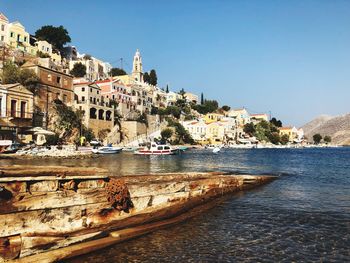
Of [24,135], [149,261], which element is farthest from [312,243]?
[24,135]

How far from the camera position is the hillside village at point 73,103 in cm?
5338

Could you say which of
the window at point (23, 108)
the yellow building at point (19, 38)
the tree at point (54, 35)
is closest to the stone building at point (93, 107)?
the yellow building at point (19, 38)

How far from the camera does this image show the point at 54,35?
323 ft

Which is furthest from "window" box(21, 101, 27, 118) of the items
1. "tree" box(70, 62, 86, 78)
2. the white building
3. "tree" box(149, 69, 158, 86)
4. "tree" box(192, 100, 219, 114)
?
"tree" box(192, 100, 219, 114)

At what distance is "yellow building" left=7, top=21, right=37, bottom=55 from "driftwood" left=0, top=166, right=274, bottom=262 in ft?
249

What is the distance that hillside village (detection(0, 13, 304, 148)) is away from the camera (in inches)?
2101

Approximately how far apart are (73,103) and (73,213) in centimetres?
6495

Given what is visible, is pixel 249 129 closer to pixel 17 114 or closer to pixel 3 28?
pixel 3 28

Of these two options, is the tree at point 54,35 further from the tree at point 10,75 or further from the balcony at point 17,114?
the balcony at point 17,114

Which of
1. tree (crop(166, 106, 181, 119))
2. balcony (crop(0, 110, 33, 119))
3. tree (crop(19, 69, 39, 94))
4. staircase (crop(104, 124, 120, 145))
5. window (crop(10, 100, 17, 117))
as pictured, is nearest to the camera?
balcony (crop(0, 110, 33, 119))

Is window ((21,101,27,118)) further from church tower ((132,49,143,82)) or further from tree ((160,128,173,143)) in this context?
church tower ((132,49,143,82))

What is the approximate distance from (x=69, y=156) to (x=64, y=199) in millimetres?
40505

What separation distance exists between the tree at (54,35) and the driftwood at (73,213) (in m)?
97.2

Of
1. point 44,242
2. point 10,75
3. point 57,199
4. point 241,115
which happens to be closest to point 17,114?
point 10,75
